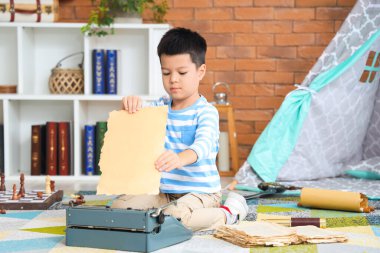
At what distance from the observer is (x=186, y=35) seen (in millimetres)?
2258

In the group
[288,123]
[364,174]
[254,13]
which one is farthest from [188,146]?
[254,13]

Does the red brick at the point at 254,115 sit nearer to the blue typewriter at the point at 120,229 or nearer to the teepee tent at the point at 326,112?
the teepee tent at the point at 326,112

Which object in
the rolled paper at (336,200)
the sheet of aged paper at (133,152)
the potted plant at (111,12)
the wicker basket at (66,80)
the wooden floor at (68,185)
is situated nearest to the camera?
the sheet of aged paper at (133,152)

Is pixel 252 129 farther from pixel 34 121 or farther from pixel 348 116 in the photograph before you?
pixel 34 121

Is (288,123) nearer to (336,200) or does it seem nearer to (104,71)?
(336,200)

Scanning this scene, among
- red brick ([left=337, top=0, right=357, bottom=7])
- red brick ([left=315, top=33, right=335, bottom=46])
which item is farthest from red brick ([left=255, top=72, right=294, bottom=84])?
red brick ([left=337, top=0, right=357, bottom=7])

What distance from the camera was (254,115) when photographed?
4156mm

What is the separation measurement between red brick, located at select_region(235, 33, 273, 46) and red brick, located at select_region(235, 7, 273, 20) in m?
0.11

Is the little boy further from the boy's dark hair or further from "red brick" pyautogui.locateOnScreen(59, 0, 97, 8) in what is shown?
"red brick" pyautogui.locateOnScreen(59, 0, 97, 8)

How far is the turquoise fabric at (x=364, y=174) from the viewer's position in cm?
345

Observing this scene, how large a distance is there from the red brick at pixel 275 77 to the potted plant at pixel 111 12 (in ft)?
2.27

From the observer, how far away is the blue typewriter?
5.92ft

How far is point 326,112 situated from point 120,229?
75.3 inches

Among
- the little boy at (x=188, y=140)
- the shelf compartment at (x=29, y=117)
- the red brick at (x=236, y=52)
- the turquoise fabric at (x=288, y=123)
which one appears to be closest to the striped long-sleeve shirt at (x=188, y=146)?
Answer: the little boy at (x=188, y=140)
